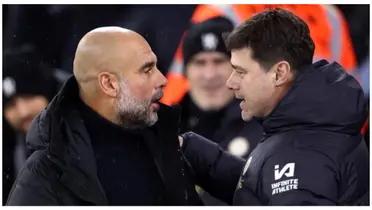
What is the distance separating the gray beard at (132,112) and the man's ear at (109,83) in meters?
0.02

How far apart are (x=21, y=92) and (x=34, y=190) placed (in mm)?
2124

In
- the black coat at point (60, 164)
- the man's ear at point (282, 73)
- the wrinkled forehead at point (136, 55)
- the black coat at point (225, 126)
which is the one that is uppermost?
the wrinkled forehead at point (136, 55)

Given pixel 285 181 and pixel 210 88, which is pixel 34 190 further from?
pixel 210 88

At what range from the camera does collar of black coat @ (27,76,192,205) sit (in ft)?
6.40

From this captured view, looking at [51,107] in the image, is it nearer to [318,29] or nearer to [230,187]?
[230,187]

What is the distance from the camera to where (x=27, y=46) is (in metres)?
3.97

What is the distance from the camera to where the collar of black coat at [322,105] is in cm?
190

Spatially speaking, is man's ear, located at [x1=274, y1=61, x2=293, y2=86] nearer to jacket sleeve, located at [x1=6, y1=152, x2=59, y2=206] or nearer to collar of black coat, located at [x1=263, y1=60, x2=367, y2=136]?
collar of black coat, located at [x1=263, y1=60, x2=367, y2=136]

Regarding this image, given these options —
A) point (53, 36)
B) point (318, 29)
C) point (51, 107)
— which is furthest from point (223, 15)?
point (51, 107)

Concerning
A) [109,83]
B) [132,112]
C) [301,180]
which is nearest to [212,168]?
[132,112]

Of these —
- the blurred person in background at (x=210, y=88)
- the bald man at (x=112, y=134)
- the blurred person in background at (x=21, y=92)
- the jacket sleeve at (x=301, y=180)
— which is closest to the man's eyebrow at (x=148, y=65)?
the bald man at (x=112, y=134)

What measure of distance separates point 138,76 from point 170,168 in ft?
1.01

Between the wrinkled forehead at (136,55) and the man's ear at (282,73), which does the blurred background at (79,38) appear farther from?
the man's ear at (282,73)

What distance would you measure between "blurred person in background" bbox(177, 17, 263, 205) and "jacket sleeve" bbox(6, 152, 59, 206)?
1.58m
